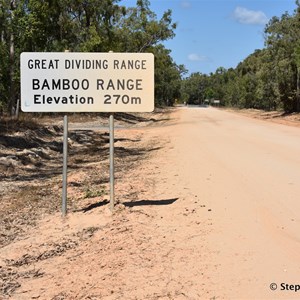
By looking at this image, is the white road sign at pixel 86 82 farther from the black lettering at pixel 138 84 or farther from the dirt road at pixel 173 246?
the dirt road at pixel 173 246

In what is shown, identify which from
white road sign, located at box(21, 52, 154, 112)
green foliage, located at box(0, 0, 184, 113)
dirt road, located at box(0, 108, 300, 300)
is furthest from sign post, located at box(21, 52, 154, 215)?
green foliage, located at box(0, 0, 184, 113)

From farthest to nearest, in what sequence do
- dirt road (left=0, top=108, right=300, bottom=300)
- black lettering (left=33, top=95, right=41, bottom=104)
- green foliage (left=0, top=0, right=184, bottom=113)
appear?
green foliage (left=0, top=0, right=184, bottom=113) < black lettering (left=33, top=95, right=41, bottom=104) < dirt road (left=0, top=108, right=300, bottom=300)

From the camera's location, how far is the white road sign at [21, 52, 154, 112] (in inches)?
245

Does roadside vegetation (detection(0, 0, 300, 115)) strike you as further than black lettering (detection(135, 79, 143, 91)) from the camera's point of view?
A: Yes

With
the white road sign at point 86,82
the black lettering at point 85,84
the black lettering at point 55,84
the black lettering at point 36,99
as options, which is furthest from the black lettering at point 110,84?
the black lettering at point 36,99

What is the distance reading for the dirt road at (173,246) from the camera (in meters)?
3.88

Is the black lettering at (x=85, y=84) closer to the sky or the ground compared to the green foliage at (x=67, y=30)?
closer to the ground

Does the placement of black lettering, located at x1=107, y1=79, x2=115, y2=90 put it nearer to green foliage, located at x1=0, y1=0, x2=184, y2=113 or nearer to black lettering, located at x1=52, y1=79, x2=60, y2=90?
black lettering, located at x1=52, y1=79, x2=60, y2=90

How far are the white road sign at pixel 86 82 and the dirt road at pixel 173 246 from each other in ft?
5.20

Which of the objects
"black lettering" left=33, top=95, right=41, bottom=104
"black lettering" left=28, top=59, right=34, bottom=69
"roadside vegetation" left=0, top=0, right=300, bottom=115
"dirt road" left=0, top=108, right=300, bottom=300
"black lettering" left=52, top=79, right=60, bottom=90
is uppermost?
"roadside vegetation" left=0, top=0, right=300, bottom=115

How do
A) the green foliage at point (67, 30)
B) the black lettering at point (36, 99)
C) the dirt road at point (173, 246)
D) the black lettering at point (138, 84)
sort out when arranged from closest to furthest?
1. the dirt road at point (173, 246)
2. the black lettering at point (36, 99)
3. the black lettering at point (138, 84)
4. the green foliage at point (67, 30)

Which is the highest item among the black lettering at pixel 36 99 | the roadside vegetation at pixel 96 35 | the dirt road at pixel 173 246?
the roadside vegetation at pixel 96 35

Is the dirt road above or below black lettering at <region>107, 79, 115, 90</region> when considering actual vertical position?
below

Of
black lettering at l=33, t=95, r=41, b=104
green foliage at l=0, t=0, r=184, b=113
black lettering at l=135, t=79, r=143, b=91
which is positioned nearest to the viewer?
black lettering at l=33, t=95, r=41, b=104
